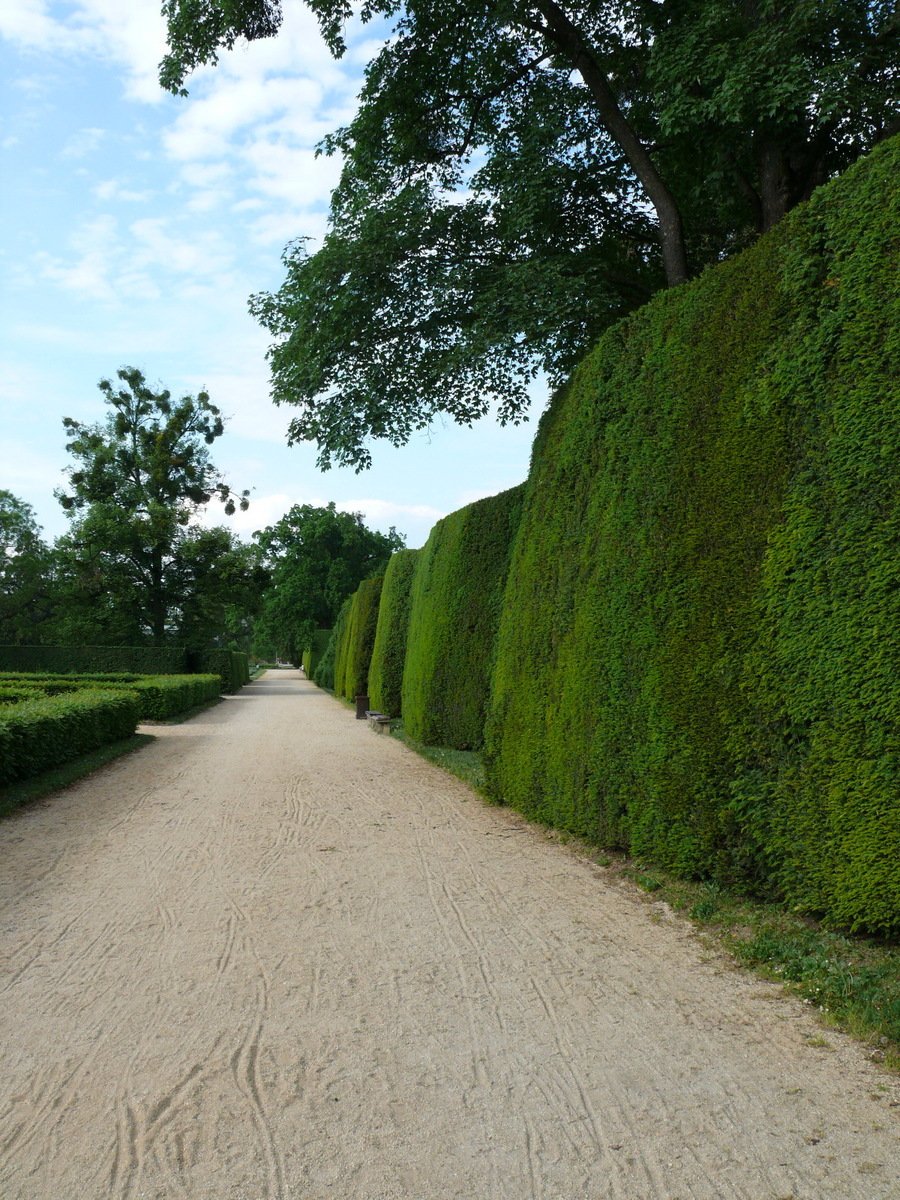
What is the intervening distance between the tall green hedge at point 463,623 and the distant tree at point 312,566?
43.4 meters

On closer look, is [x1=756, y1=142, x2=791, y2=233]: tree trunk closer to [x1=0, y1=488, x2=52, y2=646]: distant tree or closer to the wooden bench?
the wooden bench

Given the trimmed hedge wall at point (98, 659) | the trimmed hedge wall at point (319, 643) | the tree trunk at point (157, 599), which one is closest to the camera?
the trimmed hedge wall at point (98, 659)

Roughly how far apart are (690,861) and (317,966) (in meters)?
2.60

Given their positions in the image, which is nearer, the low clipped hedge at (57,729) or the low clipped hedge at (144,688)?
the low clipped hedge at (57,729)

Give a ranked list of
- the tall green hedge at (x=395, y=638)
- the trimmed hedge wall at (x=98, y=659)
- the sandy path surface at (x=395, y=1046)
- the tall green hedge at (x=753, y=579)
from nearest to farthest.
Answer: the sandy path surface at (x=395, y=1046) < the tall green hedge at (x=753, y=579) < the tall green hedge at (x=395, y=638) < the trimmed hedge wall at (x=98, y=659)

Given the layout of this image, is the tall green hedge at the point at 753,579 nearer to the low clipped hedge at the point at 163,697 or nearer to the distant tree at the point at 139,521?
the low clipped hedge at the point at 163,697

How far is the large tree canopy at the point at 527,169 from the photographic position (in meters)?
9.22

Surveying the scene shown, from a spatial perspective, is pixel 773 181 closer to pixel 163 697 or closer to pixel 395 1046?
pixel 395 1046

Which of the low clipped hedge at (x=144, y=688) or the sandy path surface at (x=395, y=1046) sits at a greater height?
the low clipped hedge at (x=144, y=688)

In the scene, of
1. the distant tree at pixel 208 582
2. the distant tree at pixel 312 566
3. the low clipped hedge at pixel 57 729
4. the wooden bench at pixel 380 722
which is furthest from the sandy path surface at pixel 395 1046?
the distant tree at pixel 312 566

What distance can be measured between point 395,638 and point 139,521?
798 inches

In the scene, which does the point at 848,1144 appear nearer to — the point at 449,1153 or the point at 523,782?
the point at 449,1153

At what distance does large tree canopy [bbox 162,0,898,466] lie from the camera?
922 cm

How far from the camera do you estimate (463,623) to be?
13.4m
